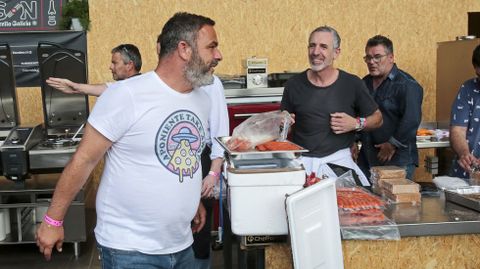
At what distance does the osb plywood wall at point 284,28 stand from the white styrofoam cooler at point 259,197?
13.4ft

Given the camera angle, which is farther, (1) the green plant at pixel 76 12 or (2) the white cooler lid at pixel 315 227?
(1) the green plant at pixel 76 12

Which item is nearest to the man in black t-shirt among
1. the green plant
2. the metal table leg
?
the metal table leg

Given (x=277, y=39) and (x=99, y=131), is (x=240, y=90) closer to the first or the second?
(x=277, y=39)

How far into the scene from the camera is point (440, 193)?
2.75 metres

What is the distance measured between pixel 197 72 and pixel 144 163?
393 mm

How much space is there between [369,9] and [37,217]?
405 cm

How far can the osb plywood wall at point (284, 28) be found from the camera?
5.88m

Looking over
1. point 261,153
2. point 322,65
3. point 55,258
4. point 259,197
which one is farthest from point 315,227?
point 55,258

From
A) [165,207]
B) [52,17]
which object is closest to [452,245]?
[165,207]

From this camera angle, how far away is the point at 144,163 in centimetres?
201

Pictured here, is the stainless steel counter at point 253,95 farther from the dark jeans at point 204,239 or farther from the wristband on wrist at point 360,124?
the wristband on wrist at point 360,124

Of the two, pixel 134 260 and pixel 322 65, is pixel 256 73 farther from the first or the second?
pixel 134 260

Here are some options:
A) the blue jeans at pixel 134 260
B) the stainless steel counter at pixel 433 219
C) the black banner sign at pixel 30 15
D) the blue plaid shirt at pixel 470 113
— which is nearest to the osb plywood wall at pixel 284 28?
the black banner sign at pixel 30 15

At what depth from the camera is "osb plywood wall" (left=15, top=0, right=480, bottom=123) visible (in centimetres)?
588
